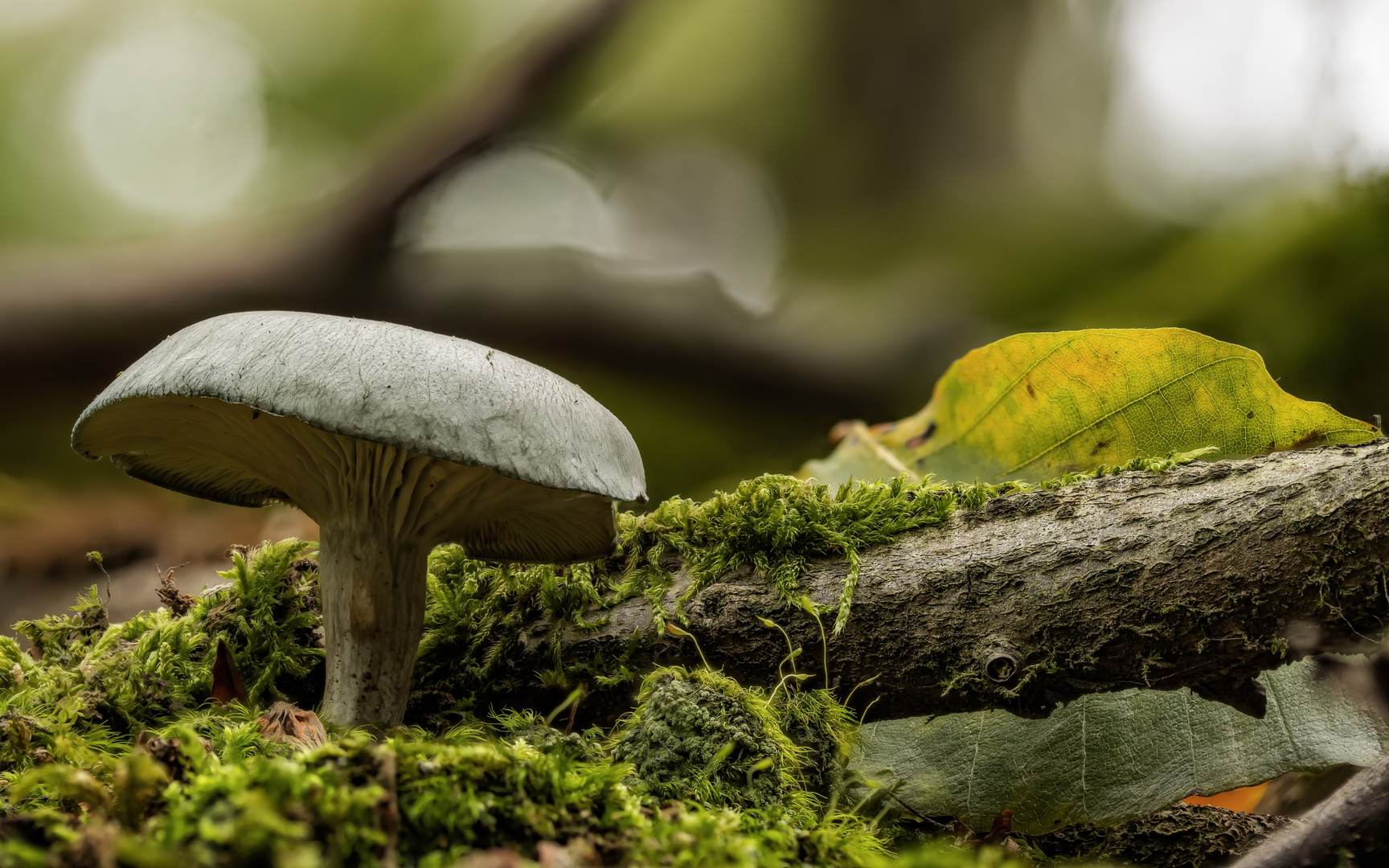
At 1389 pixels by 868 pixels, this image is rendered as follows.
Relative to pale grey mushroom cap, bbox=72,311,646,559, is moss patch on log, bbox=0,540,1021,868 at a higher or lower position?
lower

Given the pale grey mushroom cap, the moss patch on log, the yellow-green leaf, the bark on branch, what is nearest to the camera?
the moss patch on log

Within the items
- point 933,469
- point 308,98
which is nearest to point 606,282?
point 933,469

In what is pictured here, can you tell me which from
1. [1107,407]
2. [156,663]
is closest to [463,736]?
[156,663]

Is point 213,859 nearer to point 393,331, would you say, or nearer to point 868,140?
point 393,331

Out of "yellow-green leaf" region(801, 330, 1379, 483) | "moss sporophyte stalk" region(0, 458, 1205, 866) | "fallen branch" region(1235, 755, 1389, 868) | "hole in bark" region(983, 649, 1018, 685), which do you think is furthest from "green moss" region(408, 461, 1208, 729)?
"fallen branch" region(1235, 755, 1389, 868)

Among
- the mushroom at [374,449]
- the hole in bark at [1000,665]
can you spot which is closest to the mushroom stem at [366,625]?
the mushroom at [374,449]

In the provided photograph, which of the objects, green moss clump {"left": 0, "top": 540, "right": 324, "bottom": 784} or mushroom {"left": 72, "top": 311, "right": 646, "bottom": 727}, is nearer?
mushroom {"left": 72, "top": 311, "right": 646, "bottom": 727}

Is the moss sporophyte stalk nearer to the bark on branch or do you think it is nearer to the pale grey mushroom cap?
the bark on branch
